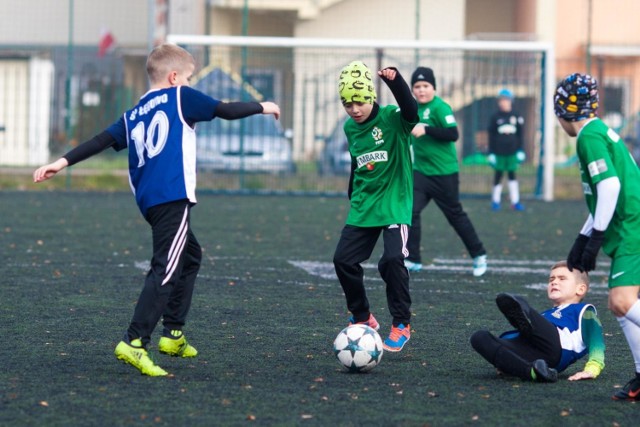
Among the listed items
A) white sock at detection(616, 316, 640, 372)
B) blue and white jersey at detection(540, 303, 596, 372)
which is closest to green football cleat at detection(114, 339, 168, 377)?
blue and white jersey at detection(540, 303, 596, 372)

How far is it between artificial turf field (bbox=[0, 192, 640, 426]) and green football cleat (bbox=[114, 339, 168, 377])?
3.4 inches

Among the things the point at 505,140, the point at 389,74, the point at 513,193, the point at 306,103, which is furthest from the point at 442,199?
the point at 306,103

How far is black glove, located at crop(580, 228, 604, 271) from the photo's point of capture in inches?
218

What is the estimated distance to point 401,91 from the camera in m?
6.79

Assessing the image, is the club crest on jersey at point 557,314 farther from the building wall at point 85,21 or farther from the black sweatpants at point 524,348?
the building wall at point 85,21

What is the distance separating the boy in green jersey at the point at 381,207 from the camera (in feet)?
23.6

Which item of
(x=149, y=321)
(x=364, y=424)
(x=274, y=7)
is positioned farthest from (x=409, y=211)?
(x=274, y=7)

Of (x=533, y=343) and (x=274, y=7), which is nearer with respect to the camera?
(x=533, y=343)

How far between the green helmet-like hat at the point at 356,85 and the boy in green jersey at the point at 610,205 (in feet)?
5.01

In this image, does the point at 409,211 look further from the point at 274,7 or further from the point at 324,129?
the point at 274,7

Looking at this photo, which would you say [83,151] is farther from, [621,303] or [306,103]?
[306,103]

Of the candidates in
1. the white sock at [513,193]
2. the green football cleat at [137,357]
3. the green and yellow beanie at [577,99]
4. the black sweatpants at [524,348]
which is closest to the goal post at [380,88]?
the white sock at [513,193]

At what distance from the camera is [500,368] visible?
626 centimetres

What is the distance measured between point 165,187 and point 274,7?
22346 mm
